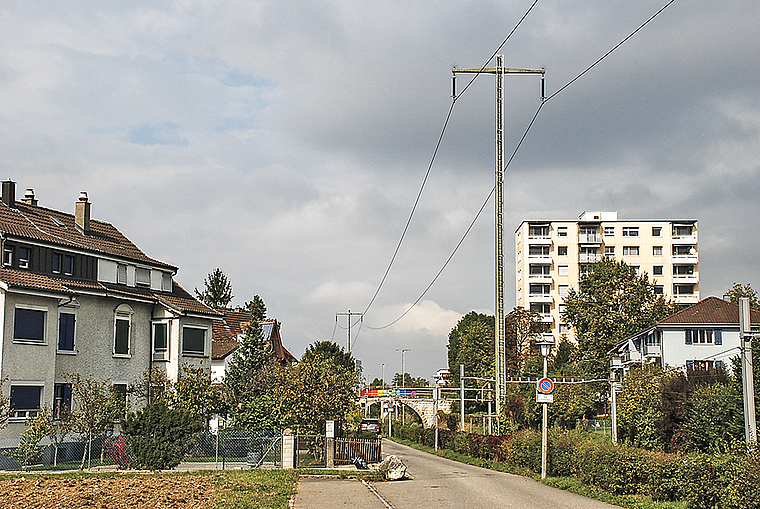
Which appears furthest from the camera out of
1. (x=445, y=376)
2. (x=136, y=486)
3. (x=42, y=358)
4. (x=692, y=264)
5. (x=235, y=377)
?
(x=445, y=376)

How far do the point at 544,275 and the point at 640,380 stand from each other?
222 feet

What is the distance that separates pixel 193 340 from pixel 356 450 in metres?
14.6

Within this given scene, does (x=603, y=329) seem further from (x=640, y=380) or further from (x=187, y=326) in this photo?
(x=187, y=326)

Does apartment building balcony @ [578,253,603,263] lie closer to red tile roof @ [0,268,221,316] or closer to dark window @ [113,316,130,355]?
red tile roof @ [0,268,221,316]

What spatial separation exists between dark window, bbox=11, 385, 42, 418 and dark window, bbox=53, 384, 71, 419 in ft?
3.34

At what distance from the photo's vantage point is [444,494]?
74.8ft

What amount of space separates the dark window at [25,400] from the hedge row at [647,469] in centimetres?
2000

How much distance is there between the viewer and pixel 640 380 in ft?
146

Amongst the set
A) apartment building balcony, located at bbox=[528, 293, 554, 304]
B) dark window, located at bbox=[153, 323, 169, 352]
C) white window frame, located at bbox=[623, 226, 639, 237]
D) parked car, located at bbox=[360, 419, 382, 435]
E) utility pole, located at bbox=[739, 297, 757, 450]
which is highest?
white window frame, located at bbox=[623, 226, 639, 237]

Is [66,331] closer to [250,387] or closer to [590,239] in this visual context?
[250,387]

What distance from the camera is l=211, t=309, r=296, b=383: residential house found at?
5359cm

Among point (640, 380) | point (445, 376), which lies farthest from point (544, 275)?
point (640, 380)

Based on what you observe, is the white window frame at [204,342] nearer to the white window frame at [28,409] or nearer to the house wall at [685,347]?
the white window frame at [28,409]

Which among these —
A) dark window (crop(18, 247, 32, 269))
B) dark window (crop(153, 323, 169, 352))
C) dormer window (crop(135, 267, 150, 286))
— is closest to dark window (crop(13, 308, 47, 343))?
dark window (crop(18, 247, 32, 269))
